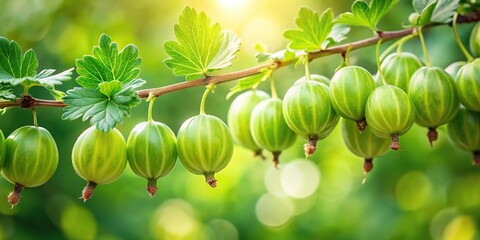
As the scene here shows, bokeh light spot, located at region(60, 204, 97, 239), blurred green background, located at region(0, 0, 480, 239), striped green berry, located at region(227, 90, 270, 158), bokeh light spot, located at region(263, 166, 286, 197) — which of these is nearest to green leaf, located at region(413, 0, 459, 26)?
striped green berry, located at region(227, 90, 270, 158)

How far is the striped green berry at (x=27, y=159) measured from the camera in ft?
4.07

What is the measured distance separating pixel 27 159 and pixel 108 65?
282 millimetres

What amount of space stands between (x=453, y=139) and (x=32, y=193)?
2735 mm

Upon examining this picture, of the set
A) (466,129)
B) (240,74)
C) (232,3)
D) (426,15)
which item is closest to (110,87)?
(240,74)

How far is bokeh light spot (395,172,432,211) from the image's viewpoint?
3.16 metres

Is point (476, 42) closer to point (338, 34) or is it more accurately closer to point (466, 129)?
point (466, 129)

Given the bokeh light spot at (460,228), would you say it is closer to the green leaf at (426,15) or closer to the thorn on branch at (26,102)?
the green leaf at (426,15)

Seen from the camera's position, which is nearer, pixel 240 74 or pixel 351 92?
pixel 351 92

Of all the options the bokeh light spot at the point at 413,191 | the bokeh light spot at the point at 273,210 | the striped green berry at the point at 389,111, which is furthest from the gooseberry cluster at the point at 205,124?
the bokeh light spot at the point at 273,210

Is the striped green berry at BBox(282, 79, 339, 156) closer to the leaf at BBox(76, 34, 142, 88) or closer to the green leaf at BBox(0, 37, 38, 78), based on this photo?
the leaf at BBox(76, 34, 142, 88)

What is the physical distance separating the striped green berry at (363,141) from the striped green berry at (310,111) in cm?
9

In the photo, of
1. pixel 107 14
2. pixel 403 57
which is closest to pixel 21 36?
pixel 107 14

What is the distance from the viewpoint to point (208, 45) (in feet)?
4.52

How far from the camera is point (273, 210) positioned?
145 inches
